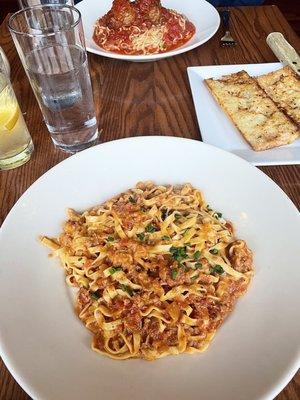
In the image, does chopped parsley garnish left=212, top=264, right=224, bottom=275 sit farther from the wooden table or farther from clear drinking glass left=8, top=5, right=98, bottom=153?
clear drinking glass left=8, top=5, right=98, bottom=153

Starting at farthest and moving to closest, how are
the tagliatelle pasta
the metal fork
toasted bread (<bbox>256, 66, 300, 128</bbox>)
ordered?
1. the metal fork
2. toasted bread (<bbox>256, 66, 300, 128</bbox>)
3. the tagliatelle pasta

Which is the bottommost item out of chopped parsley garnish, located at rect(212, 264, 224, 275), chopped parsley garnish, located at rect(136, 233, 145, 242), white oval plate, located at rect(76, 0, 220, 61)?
chopped parsley garnish, located at rect(212, 264, 224, 275)

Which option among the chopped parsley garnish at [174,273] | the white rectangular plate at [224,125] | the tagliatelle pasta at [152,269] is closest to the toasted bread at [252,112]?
the white rectangular plate at [224,125]

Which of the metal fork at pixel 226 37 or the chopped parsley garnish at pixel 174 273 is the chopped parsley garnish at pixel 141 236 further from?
the metal fork at pixel 226 37

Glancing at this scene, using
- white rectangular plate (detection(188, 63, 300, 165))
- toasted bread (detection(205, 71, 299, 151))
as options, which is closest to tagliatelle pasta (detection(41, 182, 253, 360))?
white rectangular plate (detection(188, 63, 300, 165))

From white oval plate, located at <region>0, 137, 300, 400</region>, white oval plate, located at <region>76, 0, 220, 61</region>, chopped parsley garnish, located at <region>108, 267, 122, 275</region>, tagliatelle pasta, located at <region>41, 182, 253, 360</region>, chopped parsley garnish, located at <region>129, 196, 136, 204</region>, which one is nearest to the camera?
white oval plate, located at <region>0, 137, 300, 400</region>

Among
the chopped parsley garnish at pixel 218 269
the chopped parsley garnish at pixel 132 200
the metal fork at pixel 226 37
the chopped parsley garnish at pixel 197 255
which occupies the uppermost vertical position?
the metal fork at pixel 226 37

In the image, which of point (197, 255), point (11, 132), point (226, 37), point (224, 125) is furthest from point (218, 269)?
point (226, 37)
